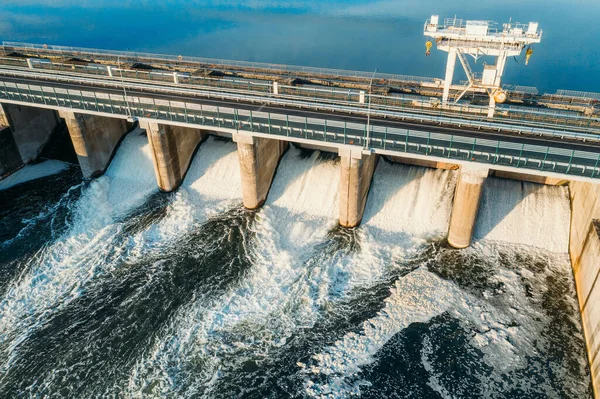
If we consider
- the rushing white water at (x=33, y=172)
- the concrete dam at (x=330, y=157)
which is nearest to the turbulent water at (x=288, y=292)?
the concrete dam at (x=330, y=157)

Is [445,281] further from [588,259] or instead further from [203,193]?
[203,193]

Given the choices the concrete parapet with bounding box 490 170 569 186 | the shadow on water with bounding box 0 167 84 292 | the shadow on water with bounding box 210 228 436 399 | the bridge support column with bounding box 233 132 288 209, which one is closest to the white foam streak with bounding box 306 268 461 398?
the shadow on water with bounding box 210 228 436 399

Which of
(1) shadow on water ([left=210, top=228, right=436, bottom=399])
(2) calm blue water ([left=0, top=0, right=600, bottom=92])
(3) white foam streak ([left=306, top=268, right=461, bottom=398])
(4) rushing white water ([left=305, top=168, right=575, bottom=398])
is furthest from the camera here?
(2) calm blue water ([left=0, top=0, right=600, bottom=92])

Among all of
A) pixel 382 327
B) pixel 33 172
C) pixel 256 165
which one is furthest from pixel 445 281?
pixel 33 172

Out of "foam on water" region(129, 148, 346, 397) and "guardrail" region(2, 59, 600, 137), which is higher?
"guardrail" region(2, 59, 600, 137)

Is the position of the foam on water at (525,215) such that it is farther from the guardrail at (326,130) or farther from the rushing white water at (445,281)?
the guardrail at (326,130)

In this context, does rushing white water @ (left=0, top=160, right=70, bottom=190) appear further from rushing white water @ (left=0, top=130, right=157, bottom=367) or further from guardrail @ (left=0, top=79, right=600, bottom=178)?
guardrail @ (left=0, top=79, right=600, bottom=178)
